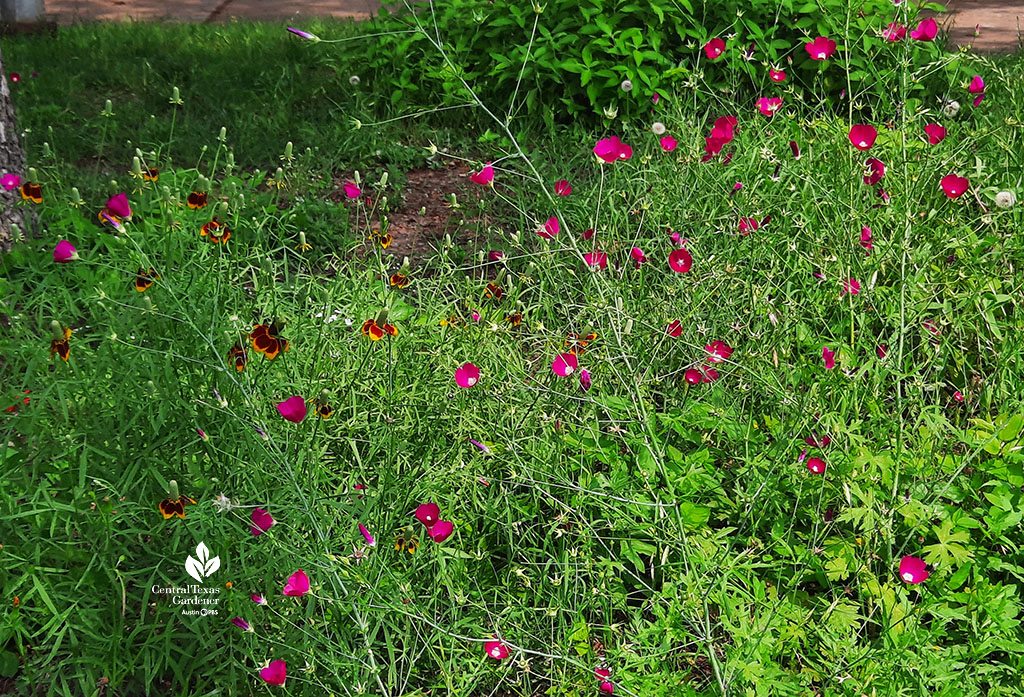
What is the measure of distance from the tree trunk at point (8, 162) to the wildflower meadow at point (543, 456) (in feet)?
0.55

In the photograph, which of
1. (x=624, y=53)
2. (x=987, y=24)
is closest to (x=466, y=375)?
(x=624, y=53)

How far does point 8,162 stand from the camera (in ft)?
10.1

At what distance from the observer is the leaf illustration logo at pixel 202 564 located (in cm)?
162

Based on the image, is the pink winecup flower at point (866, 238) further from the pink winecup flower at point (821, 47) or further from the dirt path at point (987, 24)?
the dirt path at point (987, 24)

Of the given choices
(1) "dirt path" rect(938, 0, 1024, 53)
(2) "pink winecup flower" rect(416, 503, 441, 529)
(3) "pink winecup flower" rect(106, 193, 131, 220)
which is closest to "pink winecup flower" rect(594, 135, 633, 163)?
(2) "pink winecup flower" rect(416, 503, 441, 529)

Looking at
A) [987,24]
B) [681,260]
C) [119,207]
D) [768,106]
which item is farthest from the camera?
[987,24]

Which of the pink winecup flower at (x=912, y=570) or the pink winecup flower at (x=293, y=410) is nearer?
the pink winecup flower at (x=293, y=410)

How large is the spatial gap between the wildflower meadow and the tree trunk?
17 cm

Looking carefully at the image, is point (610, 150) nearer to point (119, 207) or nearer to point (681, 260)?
point (681, 260)

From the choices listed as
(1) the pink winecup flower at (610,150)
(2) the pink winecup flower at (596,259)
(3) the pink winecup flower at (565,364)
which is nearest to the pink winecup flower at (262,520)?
(3) the pink winecup flower at (565,364)

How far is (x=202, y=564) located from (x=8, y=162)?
6.93 feet

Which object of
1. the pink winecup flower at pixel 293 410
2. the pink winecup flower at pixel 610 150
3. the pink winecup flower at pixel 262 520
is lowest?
the pink winecup flower at pixel 262 520

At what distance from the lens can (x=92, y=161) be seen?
156 inches

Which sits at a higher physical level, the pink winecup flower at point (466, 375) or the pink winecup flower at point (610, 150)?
the pink winecup flower at point (610, 150)
